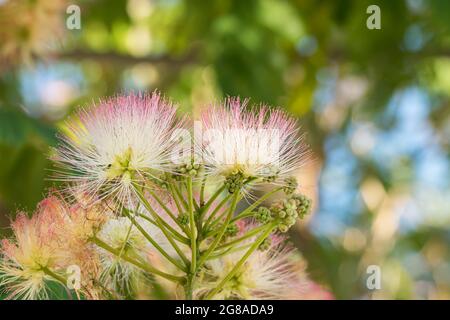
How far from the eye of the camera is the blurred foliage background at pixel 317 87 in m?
0.99

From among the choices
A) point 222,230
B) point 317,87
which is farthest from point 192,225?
point 317,87

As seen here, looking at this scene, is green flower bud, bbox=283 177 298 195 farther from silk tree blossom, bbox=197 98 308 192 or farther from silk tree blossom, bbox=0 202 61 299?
silk tree blossom, bbox=0 202 61 299

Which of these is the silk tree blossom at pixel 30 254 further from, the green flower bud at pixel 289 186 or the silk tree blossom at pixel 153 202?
the green flower bud at pixel 289 186

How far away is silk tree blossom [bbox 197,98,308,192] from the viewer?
50cm

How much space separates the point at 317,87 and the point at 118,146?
3.65 feet

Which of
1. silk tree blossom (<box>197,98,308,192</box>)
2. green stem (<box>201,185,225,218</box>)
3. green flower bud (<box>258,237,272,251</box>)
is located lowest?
green flower bud (<box>258,237,272,251</box>)

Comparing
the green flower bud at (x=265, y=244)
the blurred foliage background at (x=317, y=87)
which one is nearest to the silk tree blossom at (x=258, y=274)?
the green flower bud at (x=265, y=244)

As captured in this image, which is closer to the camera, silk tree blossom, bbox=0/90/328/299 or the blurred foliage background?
silk tree blossom, bbox=0/90/328/299

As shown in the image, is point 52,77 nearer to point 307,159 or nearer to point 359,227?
point 307,159

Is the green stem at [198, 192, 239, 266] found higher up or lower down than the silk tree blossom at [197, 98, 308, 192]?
lower down

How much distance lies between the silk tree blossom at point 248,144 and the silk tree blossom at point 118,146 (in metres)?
0.02

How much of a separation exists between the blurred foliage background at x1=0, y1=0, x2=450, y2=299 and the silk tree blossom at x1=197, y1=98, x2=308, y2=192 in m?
0.04

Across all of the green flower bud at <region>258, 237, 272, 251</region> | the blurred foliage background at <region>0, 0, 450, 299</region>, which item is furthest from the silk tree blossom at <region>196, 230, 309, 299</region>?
the blurred foliage background at <region>0, 0, 450, 299</region>

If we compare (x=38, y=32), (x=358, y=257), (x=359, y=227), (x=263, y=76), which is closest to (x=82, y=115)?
(x=38, y=32)
